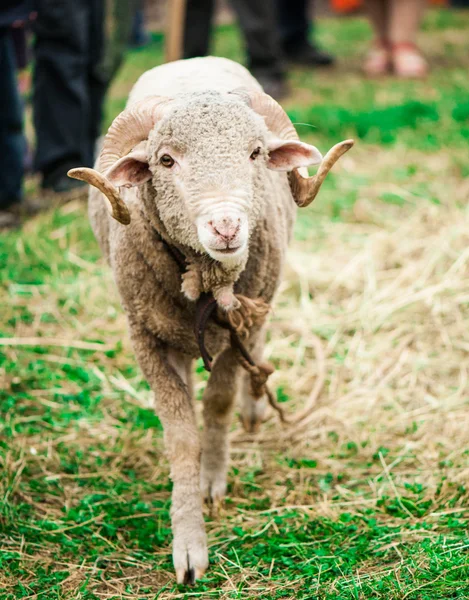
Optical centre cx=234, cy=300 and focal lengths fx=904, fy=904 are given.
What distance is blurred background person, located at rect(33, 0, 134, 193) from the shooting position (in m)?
5.93

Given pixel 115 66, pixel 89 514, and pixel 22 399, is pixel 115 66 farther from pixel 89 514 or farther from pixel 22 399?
pixel 89 514

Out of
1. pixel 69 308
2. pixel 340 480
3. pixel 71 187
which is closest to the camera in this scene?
pixel 340 480

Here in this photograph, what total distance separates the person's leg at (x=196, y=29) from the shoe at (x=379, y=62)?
7.47 feet

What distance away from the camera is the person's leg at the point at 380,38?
9703 mm

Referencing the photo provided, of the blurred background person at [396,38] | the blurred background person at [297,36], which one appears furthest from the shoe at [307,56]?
the blurred background person at [396,38]

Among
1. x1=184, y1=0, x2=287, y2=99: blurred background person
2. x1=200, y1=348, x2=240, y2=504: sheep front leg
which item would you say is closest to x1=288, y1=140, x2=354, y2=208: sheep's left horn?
x1=200, y1=348, x2=240, y2=504: sheep front leg

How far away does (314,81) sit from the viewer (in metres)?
9.54

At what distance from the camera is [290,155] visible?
9.57ft

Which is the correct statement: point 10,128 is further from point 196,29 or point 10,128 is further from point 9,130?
point 196,29

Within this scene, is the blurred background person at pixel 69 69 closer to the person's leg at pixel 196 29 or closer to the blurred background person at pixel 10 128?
the blurred background person at pixel 10 128

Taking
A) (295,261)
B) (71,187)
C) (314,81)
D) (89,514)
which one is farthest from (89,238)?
(314,81)

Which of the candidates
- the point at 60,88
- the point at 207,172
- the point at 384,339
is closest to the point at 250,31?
the point at 60,88

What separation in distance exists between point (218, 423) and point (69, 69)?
3509 mm

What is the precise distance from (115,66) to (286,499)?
4.05 meters
